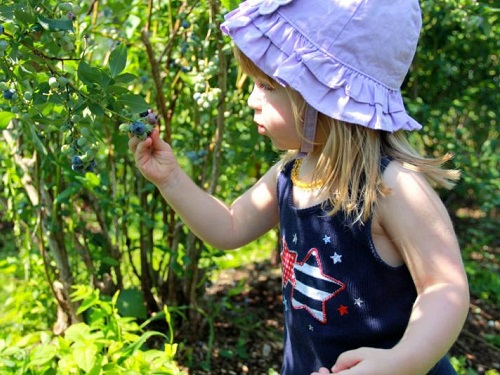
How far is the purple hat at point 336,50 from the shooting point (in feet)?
4.28

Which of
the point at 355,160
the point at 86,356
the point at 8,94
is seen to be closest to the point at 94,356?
the point at 86,356

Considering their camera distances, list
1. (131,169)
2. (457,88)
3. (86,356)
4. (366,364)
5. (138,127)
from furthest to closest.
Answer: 1. (457,88)
2. (131,169)
3. (86,356)
4. (138,127)
5. (366,364)

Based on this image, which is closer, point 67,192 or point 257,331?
point 67,192

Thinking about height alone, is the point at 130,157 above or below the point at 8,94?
below

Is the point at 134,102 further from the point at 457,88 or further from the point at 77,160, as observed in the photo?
the point at 457,88

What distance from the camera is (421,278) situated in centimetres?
128

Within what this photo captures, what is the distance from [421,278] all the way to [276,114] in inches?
17.2

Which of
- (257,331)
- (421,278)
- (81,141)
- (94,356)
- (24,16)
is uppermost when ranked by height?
(24,16)

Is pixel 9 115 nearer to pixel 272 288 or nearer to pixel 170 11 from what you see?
pixel 170 11

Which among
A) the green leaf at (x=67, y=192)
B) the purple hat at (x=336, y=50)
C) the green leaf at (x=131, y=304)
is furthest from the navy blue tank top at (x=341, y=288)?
the green leaf at (x=131, y=304)

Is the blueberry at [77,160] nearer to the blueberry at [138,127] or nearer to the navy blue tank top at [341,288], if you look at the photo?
the blueberry at [138,127]

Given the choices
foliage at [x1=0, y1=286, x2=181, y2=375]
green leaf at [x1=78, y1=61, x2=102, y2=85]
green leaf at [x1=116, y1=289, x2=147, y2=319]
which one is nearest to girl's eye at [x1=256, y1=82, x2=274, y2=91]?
green leaf at [x1=78, y1=61, x2=102, y2=85]

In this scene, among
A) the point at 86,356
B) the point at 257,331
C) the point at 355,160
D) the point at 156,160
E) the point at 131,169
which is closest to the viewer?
the point at 355,160

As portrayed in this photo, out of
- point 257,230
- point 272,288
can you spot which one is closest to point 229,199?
point 272,288
